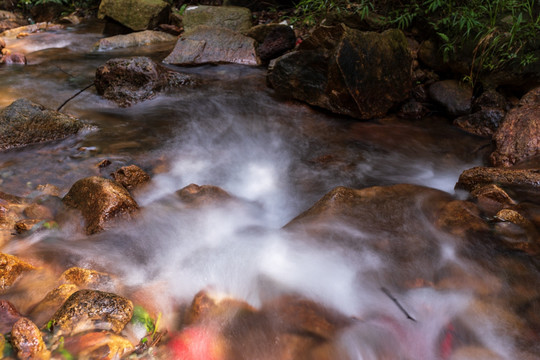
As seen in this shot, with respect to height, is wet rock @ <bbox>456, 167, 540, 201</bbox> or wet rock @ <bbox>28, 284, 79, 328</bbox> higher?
wet rock @ <bbox>456, 167, 540, 201</bbox>

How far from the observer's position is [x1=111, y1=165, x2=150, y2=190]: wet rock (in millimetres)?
3328

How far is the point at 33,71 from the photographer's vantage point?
6.64 m

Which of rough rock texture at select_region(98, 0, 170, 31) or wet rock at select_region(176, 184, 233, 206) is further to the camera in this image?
rough rock texture at select_region(98, 0, 170, 31)

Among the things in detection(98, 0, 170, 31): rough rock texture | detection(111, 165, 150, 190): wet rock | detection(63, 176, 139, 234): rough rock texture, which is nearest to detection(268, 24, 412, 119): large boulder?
detection(111, 165, 150, 190): wet rock

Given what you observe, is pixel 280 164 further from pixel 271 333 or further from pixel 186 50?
pixel 186 50

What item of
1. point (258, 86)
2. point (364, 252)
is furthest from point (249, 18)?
point (364, 252)

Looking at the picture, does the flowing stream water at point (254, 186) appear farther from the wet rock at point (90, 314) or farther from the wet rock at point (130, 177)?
the wet rock at point (90, 314)

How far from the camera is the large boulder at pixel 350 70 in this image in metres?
4.60

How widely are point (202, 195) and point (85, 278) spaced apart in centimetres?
135

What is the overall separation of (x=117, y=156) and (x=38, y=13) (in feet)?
41.4

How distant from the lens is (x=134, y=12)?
32.0 feet

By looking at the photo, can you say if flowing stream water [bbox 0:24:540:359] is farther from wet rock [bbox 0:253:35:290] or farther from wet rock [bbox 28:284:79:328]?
wet rock [bbox 28:284:79:328]

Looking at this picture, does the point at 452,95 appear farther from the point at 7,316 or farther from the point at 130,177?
the point at 7,316

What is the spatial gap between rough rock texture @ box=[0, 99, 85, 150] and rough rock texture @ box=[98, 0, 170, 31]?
6.82m
